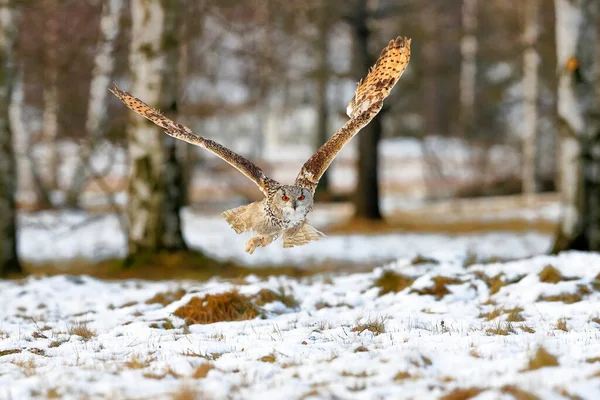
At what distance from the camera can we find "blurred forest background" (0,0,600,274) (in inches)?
413

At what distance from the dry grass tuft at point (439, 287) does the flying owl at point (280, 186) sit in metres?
2.12

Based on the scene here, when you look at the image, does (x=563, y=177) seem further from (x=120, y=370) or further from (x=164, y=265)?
(x=120, y=370)

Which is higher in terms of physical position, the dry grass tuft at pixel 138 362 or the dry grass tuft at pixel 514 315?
the dry grass tuft at pixel 138 362

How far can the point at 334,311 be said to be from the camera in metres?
7.03

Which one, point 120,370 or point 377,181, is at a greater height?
point 377,181

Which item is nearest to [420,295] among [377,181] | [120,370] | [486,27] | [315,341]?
[315,341]

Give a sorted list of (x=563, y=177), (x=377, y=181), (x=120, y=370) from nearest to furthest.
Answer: (x=120, y=370)
(x=563, y=177)
(x=377, y=181)

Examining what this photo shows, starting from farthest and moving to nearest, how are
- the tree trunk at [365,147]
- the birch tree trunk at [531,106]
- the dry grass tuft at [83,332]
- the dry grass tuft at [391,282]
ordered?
the birch tree trunk at [531,106], the tree trunk at [365,147], the dry grass tuft at [391,282], the dry grass tuft at [83,332]

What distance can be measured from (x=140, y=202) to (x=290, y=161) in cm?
2288

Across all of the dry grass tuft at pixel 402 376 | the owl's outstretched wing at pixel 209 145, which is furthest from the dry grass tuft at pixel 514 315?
the owl's outstretched wing at pixel 209 145

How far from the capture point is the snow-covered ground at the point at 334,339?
13.2ft

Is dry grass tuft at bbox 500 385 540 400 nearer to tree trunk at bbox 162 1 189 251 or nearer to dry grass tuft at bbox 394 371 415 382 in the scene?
dry grass tuft at bbox 394 371 415 382

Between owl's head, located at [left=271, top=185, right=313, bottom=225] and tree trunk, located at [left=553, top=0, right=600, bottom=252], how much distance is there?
5.55 m

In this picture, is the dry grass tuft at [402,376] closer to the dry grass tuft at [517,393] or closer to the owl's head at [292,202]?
the dry grass tuft at [517,393]
